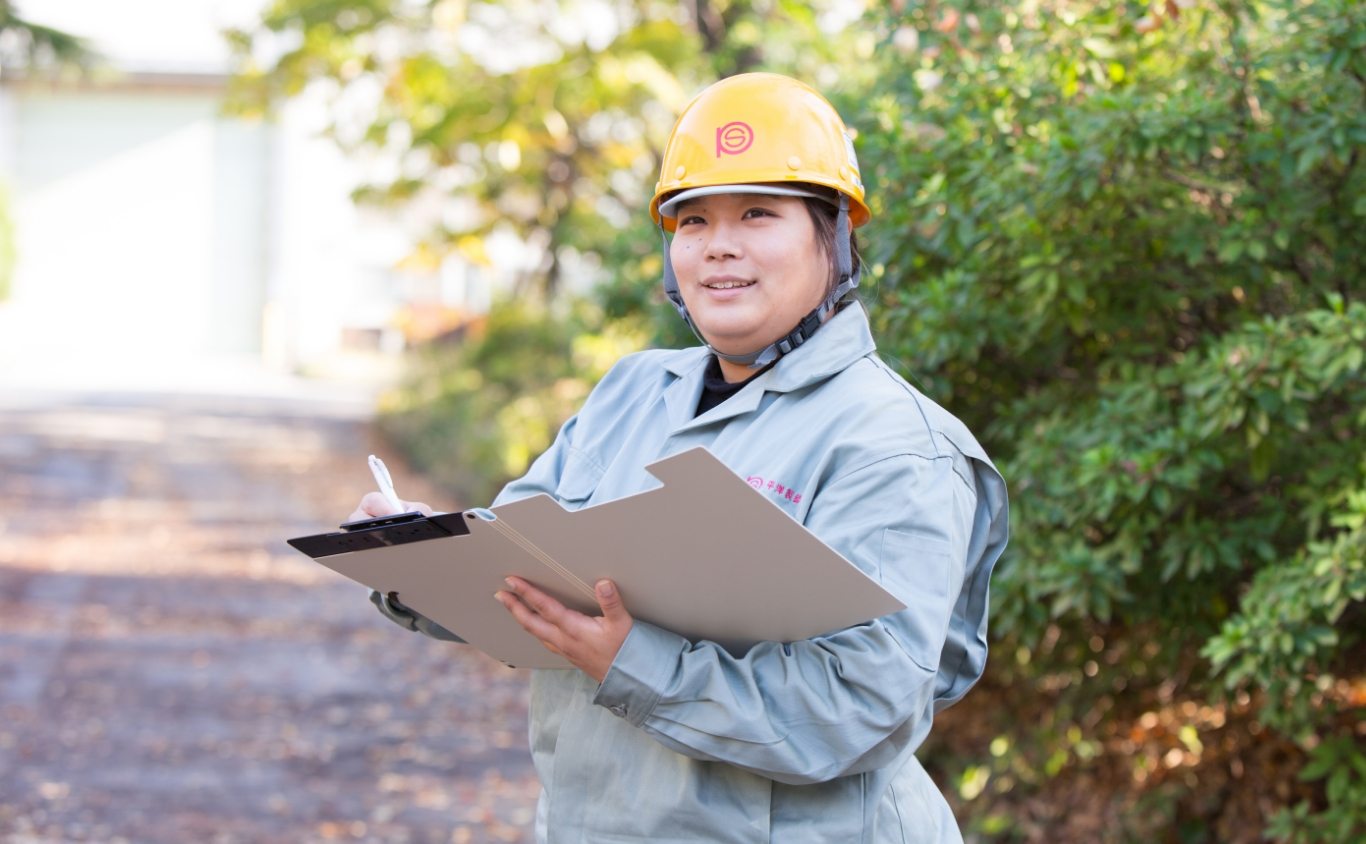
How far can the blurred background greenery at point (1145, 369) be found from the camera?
3.77 meters

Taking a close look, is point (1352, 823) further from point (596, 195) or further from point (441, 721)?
point (596, 195)

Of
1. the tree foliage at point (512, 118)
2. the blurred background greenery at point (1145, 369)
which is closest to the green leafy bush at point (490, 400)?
the tree foliage at point (512, 118)

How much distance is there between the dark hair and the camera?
2.25m

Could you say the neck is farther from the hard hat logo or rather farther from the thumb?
the thumb

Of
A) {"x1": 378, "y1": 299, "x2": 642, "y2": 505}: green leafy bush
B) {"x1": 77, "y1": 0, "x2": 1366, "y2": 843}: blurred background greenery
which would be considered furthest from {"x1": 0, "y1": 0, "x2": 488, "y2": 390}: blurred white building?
{"x1": 77, "y1": 0, "x2": 1366, "y2": 843}: blurred background greenery

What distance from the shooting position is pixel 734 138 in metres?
2.18

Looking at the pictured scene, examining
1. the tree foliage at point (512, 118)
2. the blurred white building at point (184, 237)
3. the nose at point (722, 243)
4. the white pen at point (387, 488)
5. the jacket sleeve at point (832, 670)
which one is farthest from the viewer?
the blurred white building at point (184, 237)

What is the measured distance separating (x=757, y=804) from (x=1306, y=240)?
2.64 metres

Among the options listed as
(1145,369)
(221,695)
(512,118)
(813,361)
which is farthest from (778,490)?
(512,118)

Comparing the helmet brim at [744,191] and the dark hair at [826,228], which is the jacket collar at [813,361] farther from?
the helmet brim at [744,191]

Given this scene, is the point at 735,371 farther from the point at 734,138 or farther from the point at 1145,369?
the point at 1145,369

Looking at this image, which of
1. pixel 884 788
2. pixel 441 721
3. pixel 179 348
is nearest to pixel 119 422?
pixel 441 721

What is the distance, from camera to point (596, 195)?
1605 centimetres

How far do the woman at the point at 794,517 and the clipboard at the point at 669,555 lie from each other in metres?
0.04
